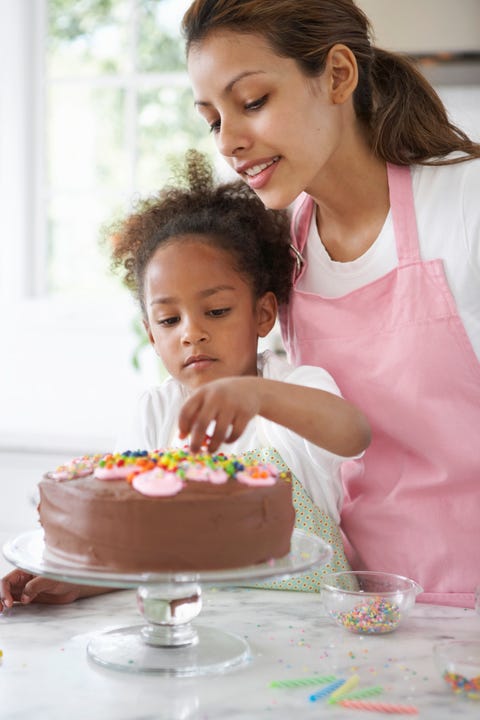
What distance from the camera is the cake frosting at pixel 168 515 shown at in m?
1.03

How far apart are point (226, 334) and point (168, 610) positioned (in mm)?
584

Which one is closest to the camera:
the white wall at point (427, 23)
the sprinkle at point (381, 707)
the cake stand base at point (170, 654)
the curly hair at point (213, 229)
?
the sprinkle at point (381, 707)

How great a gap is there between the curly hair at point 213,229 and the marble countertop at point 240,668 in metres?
0.59

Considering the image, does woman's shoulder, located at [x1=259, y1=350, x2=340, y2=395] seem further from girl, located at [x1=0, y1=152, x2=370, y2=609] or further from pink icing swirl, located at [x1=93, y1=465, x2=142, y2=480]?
pink icing swirl, located at [x1=93, y1=465, x2=142, y2=480]

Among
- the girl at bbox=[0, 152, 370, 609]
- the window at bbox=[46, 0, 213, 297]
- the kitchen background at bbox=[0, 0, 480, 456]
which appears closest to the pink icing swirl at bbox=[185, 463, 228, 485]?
the girl at bbox=[0, 152, 370, 609]

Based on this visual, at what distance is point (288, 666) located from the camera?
3.53 ft

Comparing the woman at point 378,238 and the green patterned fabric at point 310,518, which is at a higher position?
the woman at point 378,238

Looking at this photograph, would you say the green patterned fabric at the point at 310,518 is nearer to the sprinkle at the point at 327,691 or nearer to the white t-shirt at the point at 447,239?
the white t-shirt at the point at 447,239

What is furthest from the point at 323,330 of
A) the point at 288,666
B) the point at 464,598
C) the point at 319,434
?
the point at 288,666

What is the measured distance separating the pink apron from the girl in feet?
0.23

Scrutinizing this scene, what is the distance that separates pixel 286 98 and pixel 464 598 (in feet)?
2.59

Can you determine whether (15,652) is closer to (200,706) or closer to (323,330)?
(200,706)

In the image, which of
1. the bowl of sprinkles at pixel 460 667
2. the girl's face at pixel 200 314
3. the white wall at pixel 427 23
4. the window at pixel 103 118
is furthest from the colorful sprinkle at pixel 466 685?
the window at pixel 103 118

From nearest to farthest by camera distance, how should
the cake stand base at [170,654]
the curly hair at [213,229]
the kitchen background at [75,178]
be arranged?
the cake stand base at [170,654], the curly hair at [213,229], the kitchen background at [75,178]
